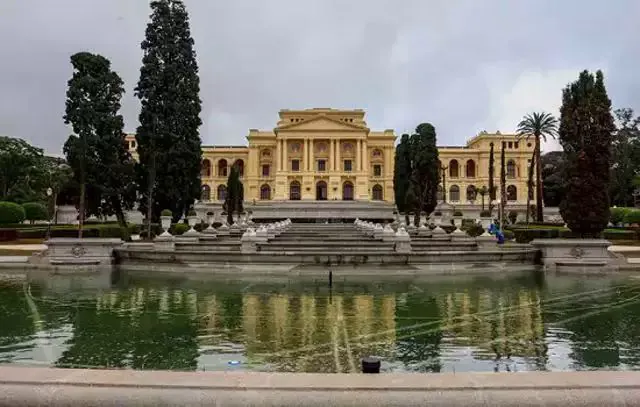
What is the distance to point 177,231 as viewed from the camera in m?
28.2

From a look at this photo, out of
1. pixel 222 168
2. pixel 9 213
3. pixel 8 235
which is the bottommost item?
pixel 8 235

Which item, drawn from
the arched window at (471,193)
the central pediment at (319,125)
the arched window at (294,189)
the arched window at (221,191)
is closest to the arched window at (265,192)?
the arched window at (294,189)

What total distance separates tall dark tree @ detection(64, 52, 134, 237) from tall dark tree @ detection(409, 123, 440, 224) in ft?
64.1

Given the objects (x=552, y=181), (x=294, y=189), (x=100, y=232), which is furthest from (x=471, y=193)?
(x=100, y=232)

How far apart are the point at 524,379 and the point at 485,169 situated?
88712 millimetres

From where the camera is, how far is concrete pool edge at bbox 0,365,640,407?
350 cm

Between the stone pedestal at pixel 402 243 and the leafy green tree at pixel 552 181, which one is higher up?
the leafy green tree at pixel 552 181

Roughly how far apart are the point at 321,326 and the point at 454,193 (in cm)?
8561

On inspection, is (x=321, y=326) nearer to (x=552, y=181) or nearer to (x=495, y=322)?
(x=495, y=322)

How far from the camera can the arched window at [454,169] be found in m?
90.5

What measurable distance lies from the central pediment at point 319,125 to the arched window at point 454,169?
16015 mm

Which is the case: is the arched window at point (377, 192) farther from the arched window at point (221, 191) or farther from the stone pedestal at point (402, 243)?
the stone pedestal at point (402, 243)

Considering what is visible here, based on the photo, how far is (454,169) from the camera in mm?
91062

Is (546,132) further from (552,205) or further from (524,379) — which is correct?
(524,379)
